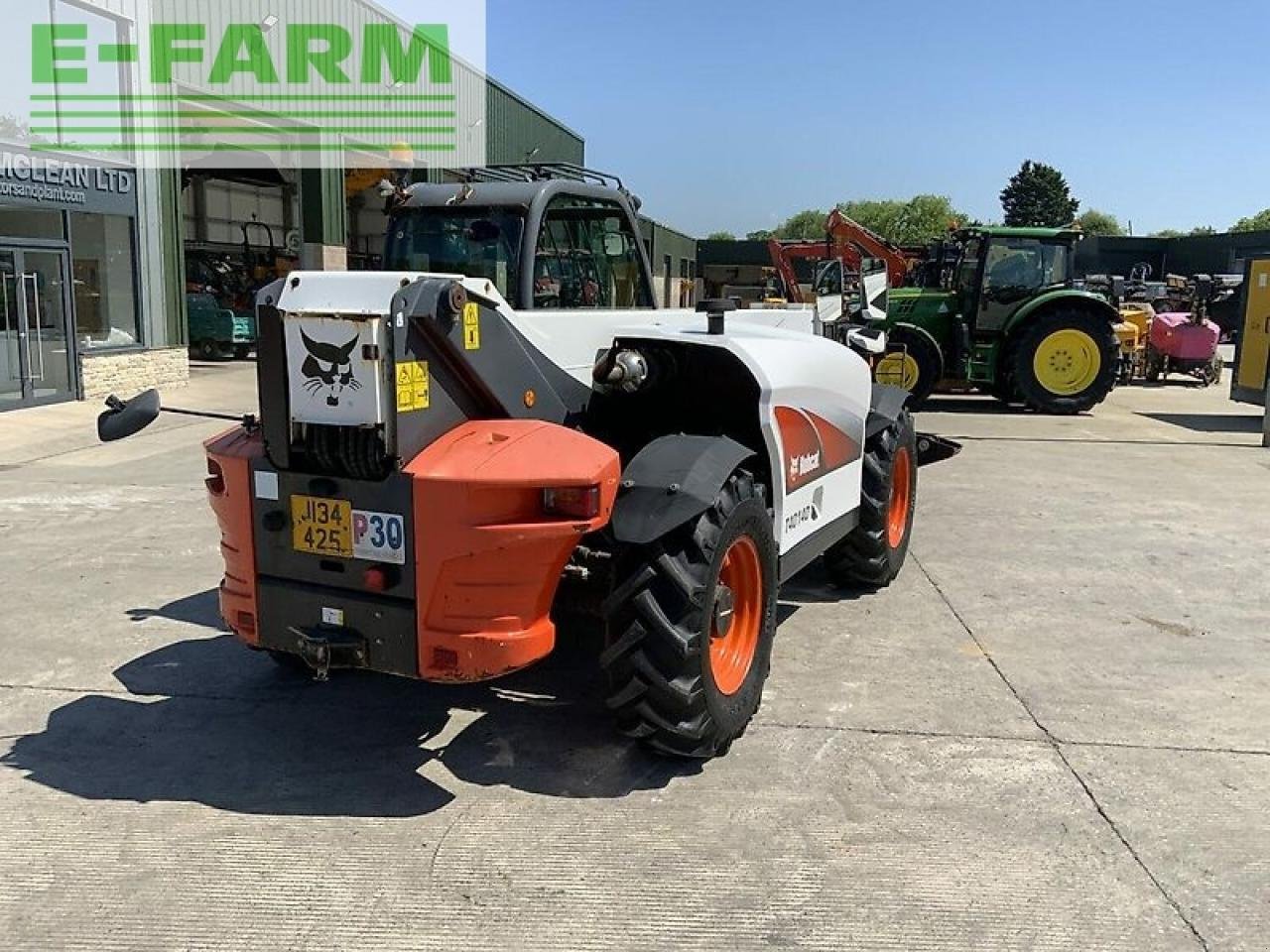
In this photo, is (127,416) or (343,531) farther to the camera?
(127,416)

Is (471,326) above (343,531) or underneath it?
above

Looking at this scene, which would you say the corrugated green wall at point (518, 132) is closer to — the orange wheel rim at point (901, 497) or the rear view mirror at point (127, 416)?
the orange wheel rim at point (901, 497)

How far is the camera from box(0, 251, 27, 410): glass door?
45.3 ft

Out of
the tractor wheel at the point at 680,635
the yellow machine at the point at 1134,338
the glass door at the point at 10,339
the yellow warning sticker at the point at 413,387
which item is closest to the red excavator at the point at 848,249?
the yellow machine at the point at 1134,338

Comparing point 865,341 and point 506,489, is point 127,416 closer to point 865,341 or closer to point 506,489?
point 506,489

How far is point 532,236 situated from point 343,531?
5.40ft

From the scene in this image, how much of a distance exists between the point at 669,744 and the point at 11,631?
3560 mm

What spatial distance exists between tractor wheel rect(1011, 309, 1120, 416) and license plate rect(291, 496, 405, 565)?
12.9 meters

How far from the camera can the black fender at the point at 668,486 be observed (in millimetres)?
3656

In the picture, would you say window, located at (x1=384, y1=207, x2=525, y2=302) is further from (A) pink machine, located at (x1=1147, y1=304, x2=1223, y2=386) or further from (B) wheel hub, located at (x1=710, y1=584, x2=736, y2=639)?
(A) pink machine, located at (x1=1147, y1=304, x2=1223, y2=386)

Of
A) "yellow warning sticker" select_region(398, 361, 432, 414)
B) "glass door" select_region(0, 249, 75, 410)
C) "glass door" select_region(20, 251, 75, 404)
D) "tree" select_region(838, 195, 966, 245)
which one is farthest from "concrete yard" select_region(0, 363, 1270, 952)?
"tree" select_region(838, 195, 966, 245)

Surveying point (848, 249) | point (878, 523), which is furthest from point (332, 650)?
point (848, 249)

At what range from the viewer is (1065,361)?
1488 centimetres

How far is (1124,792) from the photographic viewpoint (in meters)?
3.85
